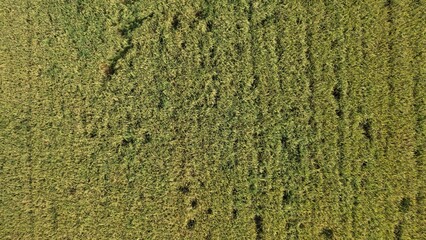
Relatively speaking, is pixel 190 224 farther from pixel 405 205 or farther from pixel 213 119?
pixel 405 205

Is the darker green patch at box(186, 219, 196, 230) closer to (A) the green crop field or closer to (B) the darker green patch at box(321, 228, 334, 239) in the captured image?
(A) the green crop field

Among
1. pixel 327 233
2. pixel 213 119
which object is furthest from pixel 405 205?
pixel 213 119

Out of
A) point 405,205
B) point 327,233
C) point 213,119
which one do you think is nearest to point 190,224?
point 213,119

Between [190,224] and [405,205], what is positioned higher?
[405,205]

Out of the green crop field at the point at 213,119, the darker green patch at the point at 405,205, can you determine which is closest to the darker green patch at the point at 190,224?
the green crop field at the point at 213,119

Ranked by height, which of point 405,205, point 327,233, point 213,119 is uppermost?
point 213,119

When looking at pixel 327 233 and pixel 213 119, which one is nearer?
pixel 327 233

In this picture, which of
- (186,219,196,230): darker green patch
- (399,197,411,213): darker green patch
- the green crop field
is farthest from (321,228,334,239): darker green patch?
(186,219,196,230): darker green patch

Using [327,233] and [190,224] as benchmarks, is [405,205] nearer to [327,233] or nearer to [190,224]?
[327,233]
